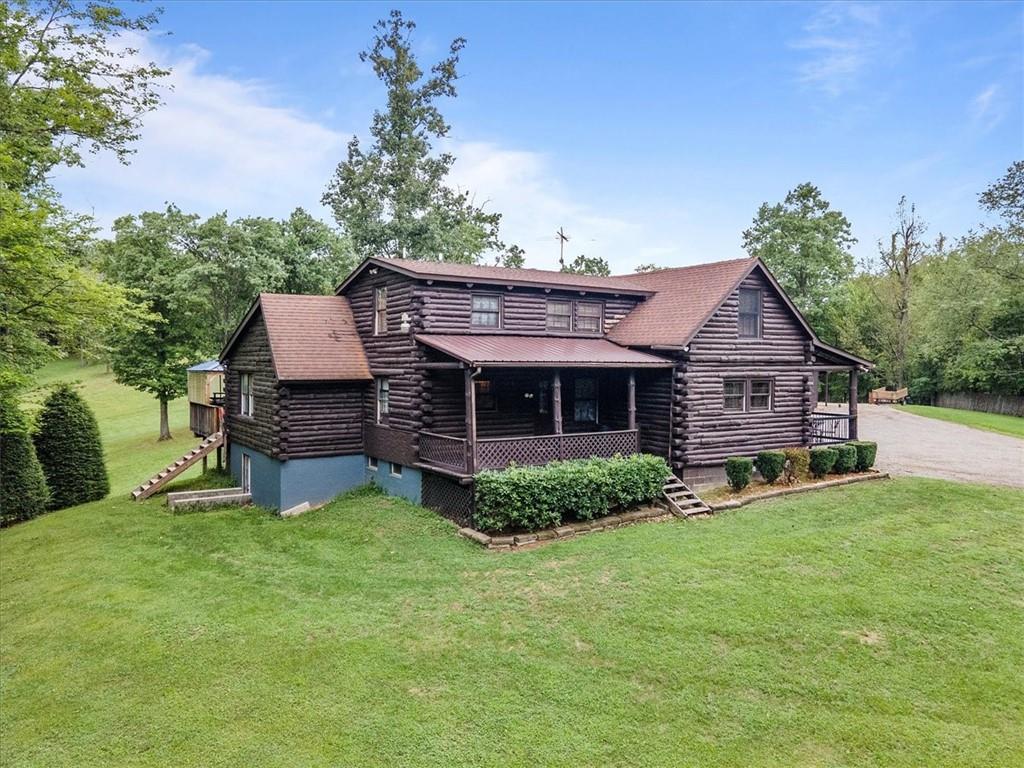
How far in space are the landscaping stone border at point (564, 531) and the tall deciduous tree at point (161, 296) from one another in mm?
24548

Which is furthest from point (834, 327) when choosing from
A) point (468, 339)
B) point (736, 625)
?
point (736, 625)

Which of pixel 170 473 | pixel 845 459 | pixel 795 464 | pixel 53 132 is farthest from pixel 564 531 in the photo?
pixel 170 473

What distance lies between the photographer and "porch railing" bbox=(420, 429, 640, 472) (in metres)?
14.6

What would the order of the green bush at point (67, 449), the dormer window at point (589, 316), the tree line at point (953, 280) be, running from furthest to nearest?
the tree line at point (953, 280)
the green bush at point (67, 449)
the dormer window at point (589, 316)

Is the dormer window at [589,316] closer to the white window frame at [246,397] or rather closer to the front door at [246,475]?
the white window frame at [246,397]

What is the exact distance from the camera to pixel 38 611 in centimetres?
1156

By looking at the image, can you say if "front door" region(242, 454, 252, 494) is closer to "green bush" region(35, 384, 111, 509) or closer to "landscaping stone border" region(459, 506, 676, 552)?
"green bush" region(35, 384, 111, 509)

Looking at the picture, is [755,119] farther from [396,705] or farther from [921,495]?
[396,705]

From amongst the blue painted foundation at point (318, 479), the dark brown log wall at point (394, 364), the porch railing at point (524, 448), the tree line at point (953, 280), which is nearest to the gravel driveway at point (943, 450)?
the tree line at point (953, 280)

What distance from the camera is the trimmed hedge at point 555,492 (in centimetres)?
1331

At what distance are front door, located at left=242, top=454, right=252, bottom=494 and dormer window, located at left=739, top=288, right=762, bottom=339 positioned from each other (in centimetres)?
1681

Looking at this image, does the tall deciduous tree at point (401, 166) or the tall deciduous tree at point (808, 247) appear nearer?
the tall deciduous tree at point (808, 247)

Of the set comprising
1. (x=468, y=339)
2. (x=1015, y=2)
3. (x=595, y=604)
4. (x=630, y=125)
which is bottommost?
(x=595, y=604)

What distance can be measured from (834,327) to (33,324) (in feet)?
150
